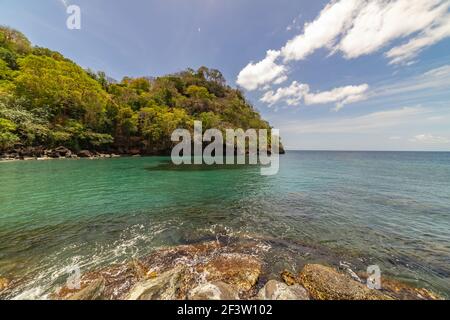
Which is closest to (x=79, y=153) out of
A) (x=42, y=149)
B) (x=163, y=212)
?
(x=42, y=149)

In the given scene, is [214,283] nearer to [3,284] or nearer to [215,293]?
[215,293]

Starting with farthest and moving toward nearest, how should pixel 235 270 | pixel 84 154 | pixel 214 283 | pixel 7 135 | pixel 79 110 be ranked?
pixel 79 110, pixel 84 154, pixel 7 135, pixel 235 270, pixel 214 283

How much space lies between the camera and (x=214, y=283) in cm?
390

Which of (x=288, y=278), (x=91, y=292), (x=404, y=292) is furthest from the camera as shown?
(x=288, y=278)

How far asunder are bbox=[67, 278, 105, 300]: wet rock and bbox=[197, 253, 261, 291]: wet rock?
7.42 feet

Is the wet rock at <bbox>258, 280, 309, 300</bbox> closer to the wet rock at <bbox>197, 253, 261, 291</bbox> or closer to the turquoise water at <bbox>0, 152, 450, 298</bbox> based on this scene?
the wet rock at <bbox>197, 253, 261, 291</bbox>

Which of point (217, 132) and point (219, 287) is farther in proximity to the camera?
point (217, 132)

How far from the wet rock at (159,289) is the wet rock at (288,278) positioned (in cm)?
274

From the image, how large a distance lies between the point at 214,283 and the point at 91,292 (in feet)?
8.48

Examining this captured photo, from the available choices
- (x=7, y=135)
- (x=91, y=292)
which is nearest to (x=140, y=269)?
(x=91, y=292)

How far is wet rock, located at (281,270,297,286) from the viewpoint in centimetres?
462

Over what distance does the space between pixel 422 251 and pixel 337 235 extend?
2635 mm
